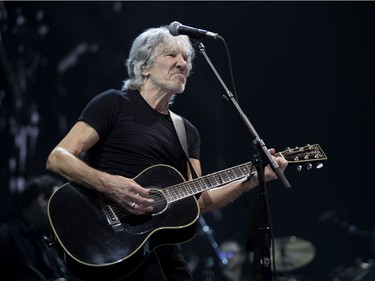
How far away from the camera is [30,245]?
507cm

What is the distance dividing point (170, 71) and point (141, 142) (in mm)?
584

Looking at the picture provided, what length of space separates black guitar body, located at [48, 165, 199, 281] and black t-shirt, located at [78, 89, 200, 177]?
0.12 meters

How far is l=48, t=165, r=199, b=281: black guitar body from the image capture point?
9.27 ft

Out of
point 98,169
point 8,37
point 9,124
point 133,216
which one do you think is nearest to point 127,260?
point 133,216

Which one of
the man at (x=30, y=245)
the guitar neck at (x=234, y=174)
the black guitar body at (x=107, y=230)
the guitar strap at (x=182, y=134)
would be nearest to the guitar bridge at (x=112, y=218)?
the black guitar body at (x=107, y=230)

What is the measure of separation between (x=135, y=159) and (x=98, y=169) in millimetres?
220

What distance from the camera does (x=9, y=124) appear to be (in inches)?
252

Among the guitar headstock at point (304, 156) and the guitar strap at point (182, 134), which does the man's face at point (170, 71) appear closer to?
the guitar strap at point (182, 134)

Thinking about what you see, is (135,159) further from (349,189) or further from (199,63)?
(349,189)

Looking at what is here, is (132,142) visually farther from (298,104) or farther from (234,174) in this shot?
(298,104)

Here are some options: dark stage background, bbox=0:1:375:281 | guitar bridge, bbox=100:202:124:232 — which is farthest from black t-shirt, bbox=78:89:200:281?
dark stage background, bbox=0:1:375:281

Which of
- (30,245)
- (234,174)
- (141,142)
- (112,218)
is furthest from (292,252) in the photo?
(112,218)

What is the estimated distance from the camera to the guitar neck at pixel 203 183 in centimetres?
316

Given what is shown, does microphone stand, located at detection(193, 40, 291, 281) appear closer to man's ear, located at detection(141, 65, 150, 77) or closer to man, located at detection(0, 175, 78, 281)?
man's ear, located at detection(141, 65, 150, 77)
